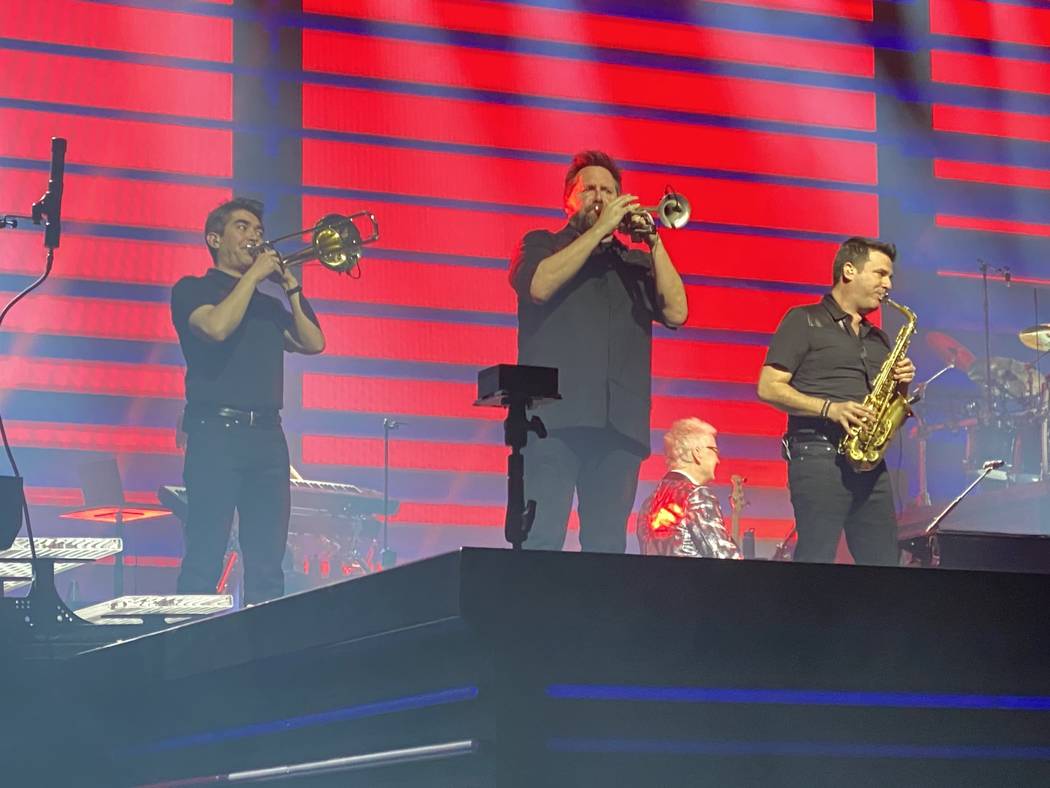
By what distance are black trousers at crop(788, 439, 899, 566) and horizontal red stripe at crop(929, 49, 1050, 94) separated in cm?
463

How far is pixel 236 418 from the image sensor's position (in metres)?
4.24

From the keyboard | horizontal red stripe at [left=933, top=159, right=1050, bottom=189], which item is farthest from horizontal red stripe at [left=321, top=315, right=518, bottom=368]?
horizontal red stripe at [left=933, top=159, right=1050, bottom=189]

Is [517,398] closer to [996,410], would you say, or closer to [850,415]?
[850,415]

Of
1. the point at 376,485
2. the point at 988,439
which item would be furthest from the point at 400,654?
the point at 988,439

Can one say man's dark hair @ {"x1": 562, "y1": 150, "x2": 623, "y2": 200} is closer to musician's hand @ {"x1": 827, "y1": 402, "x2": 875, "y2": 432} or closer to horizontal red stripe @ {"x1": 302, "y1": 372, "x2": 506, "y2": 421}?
musician's hand @ {"x1": 827, "y1": 402, "x2": 875, "y2": 432}

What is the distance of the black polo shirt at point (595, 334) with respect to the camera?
366 cm

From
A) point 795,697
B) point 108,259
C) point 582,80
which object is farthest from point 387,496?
point 795,697

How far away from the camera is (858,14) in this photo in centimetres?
787

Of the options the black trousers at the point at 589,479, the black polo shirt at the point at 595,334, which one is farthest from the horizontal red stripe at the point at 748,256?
the black trousers at the point at 589,479

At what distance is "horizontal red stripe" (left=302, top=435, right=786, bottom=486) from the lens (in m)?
6.93

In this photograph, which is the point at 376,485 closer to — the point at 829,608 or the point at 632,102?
the point at 632,102

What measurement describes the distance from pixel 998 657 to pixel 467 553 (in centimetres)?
78

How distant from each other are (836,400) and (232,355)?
1.72 meters

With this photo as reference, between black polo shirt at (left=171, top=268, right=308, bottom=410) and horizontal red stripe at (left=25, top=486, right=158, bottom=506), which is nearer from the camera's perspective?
black polo shirt at (left=171, top=268, right=308, bottom=410)
